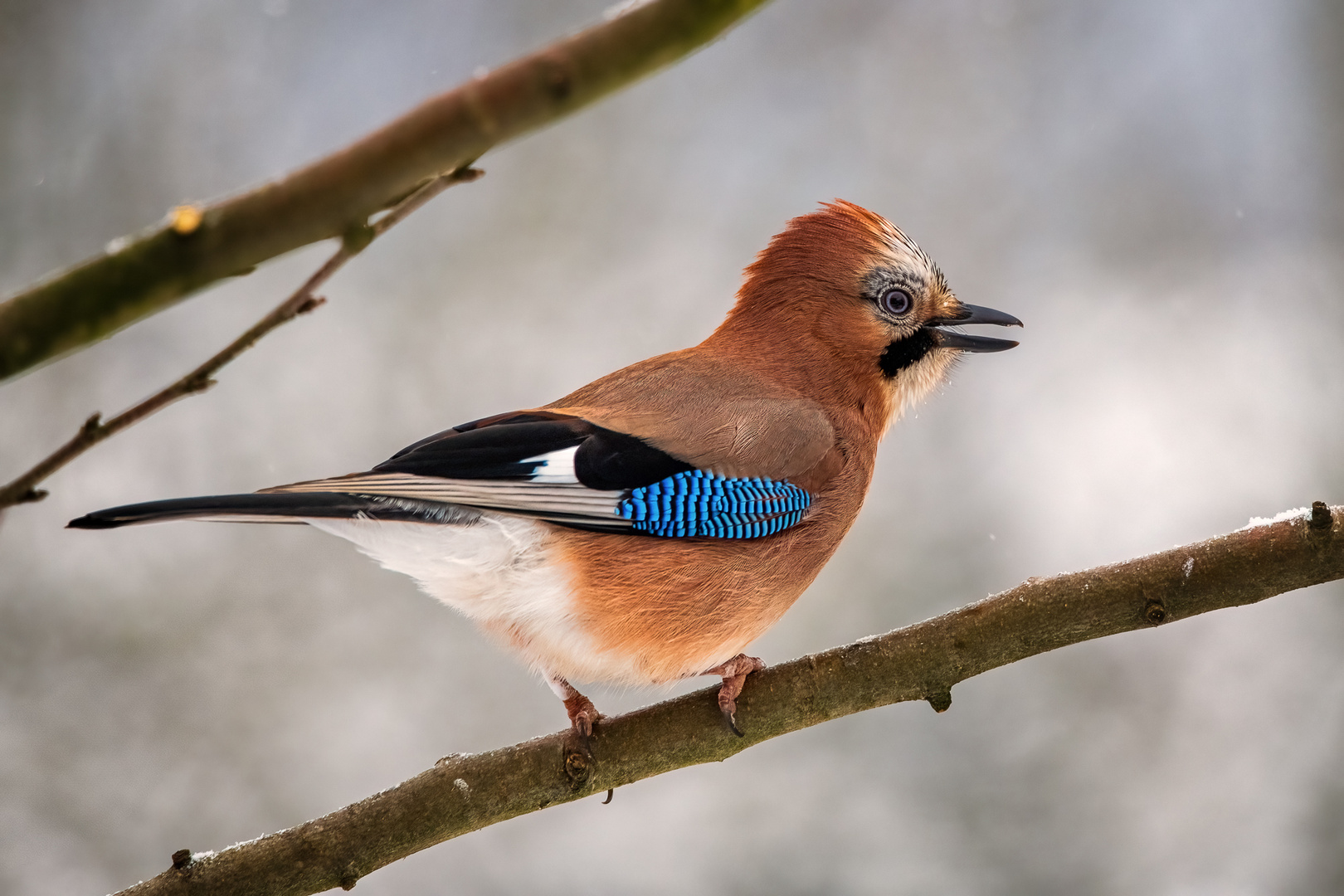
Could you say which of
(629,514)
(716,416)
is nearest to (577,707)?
(629,514)

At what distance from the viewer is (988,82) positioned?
4.86 meters

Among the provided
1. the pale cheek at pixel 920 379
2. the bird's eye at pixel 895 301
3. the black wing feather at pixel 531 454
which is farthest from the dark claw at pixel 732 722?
the bird's eye at pixel 895 301

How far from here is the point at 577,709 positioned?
245 centimetres

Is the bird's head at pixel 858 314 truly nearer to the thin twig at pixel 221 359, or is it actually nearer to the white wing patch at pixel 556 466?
the white wing patch at pixel 556 466

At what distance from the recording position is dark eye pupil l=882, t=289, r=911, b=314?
3.07 m

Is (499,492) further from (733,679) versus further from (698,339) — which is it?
(698,339)

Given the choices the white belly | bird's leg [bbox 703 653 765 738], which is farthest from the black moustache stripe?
the white belly

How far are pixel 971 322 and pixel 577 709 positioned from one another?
1.53 m

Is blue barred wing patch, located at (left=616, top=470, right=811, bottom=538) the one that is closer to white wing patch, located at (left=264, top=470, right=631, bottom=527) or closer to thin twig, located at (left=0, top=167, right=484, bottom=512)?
white wing patch, located at (left=264, top=470, right=631, bottom=527)

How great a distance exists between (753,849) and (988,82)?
3284 millimetres

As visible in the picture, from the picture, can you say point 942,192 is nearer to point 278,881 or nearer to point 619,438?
point 619,438

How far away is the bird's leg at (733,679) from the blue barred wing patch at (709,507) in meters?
0.28

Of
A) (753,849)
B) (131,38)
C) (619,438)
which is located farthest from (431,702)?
(131,38)

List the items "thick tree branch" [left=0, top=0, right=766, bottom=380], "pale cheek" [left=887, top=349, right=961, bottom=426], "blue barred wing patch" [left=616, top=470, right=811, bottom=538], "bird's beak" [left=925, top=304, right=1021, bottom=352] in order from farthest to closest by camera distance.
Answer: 1. "pale cheek" [left=887, top=349, right=961, bottom=426]
2. "bird's beak" [left=925, top=304, right=1021, bottom=352]
3. "blue barred wing patch" [left=616, top=470, right=811, bottom=538]
4. "thick tree branch" [left=0, top=0, right=766, bottom=380]
